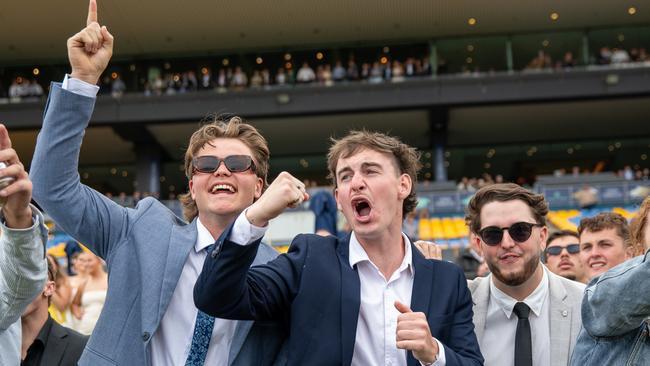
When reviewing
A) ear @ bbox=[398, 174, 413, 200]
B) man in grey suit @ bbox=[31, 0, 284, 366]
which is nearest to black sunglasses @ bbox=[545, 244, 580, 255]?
ear @ bbox=[398, 174, 413, 200]

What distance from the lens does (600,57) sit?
86.9 feet

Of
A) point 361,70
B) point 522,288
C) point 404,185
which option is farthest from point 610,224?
point 361,70

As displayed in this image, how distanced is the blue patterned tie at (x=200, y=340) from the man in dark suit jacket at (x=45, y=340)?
119cm

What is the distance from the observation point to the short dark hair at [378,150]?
9.77ft

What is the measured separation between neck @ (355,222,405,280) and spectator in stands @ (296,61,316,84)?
963 inches

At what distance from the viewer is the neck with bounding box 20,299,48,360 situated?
3.77 meters

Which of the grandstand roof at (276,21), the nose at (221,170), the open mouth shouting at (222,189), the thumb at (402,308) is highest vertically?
the grandstand roof at (276,21)

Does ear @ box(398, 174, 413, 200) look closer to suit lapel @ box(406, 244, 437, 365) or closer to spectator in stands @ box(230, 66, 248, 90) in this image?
suit lapel @ box(406, 244, 437, 365)

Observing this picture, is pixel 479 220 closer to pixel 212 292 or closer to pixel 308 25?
pixel 212 292

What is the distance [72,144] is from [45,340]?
4.68ft

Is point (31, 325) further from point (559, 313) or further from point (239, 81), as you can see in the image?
point (239, 81)

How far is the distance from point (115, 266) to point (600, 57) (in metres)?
26.4

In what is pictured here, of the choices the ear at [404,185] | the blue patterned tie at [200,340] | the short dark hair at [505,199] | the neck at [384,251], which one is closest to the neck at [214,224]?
the blue patterned tie at [200,340]

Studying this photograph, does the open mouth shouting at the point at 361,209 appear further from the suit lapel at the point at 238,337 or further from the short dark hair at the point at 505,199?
the short dark hair at the point at 505,199
